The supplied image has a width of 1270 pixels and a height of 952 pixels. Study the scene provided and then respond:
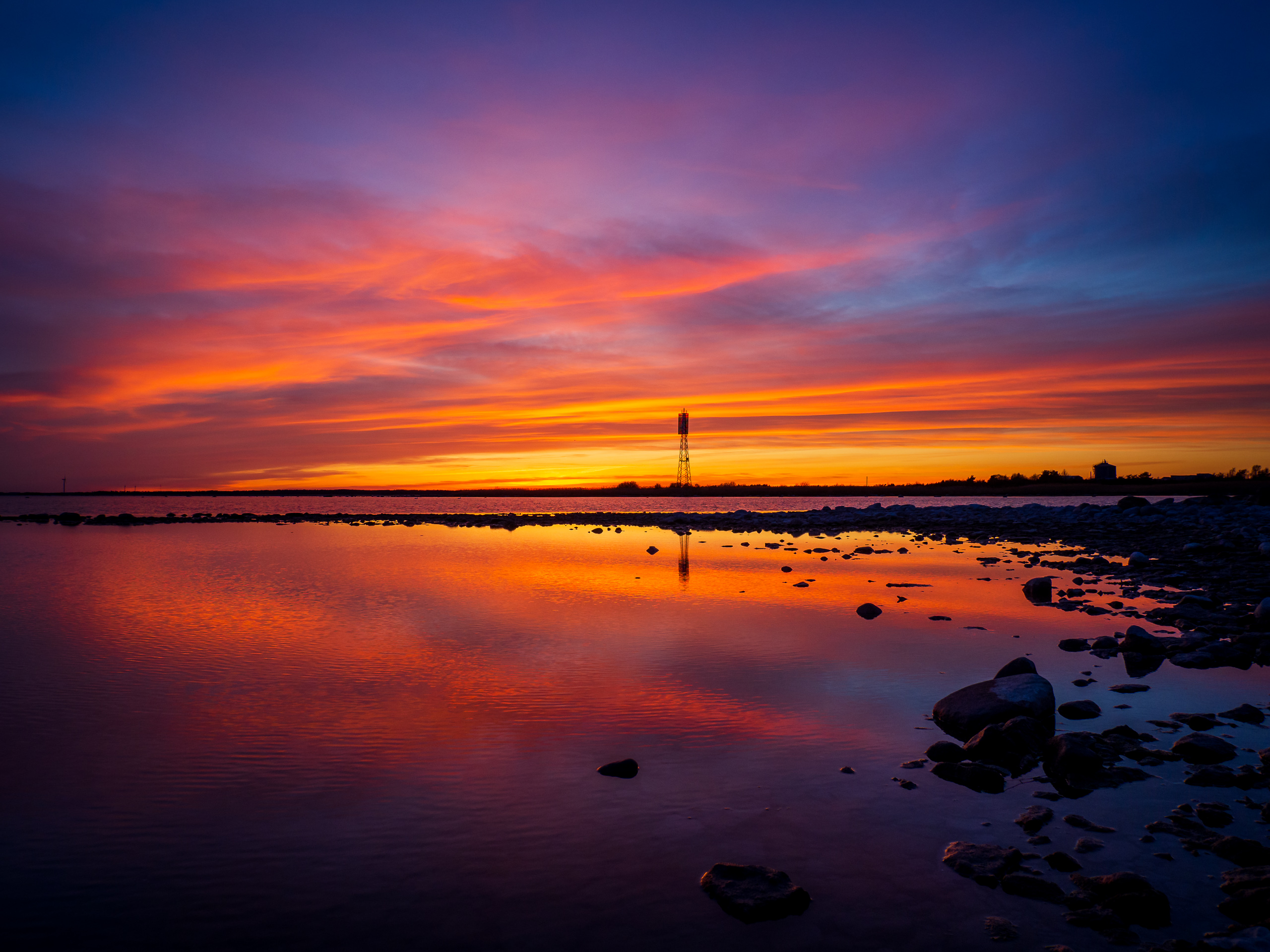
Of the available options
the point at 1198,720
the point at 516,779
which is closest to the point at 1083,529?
the point at 1198,720

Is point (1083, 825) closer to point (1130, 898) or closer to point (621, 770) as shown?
point (1130, 898)

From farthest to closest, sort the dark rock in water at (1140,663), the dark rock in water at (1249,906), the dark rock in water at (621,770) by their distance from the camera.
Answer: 1. the dark rock in water at (1140,663)
2. the dark rock in water at (621,770)
3. the dark rock in water at (1249,906)

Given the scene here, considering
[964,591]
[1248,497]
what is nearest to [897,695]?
[964,591]

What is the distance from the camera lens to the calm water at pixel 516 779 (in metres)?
5.01

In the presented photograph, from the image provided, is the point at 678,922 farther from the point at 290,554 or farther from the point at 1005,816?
the point at 290,554

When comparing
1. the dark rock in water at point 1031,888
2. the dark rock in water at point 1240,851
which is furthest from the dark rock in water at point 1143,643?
the dark rock in water at point 1031,888

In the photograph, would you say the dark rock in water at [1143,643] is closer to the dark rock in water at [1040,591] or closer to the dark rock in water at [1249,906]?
the dark rock in water at [1040,591]

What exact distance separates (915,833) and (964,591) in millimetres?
15573

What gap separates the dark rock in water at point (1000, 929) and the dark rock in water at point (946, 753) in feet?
9.56

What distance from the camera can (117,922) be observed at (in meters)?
4.90

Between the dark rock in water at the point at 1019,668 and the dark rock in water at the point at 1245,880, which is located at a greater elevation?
the dark rock in water at the point at 1019,668

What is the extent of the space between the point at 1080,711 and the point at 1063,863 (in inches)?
173

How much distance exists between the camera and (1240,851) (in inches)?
223

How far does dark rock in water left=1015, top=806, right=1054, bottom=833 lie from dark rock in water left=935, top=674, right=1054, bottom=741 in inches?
72.8
